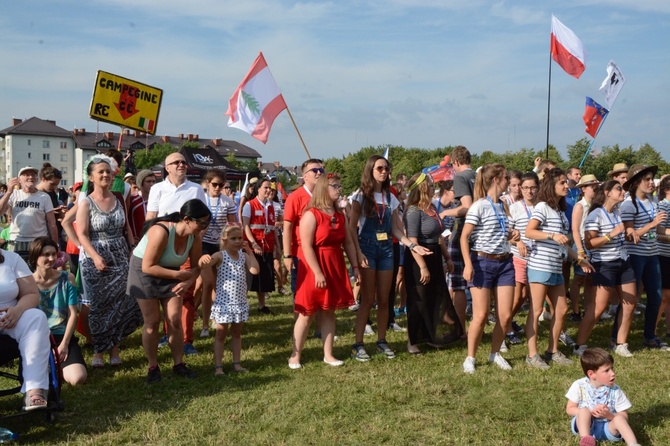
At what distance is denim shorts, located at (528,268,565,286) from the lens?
6.03m

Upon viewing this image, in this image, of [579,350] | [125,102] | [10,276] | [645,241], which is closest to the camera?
[10,276]

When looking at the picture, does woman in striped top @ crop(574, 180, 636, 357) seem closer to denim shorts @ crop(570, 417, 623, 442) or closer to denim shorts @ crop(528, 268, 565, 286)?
denim shorts @ crop(528, 268, 565, 286)

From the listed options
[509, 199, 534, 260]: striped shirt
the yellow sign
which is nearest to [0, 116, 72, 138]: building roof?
the yellow sign

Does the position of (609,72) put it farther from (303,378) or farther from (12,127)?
(12,127)

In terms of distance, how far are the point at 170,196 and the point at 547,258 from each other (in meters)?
3.84

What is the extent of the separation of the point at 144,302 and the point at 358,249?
2101mm

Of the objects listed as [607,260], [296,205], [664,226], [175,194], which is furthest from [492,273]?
[175,194]

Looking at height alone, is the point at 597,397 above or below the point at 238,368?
above

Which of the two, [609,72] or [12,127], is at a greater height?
[12,127]

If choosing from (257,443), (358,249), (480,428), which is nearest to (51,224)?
(358,249)

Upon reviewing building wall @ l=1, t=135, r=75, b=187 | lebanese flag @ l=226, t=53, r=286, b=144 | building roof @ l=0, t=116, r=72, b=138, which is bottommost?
lebanese flag @ l=226, t=53, r=286, b=144

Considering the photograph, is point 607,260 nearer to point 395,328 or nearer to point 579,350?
point 579,350

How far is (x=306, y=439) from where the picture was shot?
4312mm

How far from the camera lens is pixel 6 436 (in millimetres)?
4211
